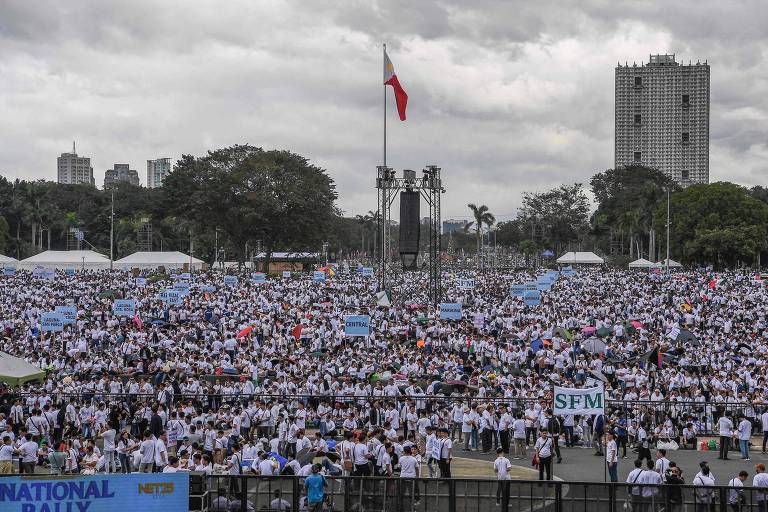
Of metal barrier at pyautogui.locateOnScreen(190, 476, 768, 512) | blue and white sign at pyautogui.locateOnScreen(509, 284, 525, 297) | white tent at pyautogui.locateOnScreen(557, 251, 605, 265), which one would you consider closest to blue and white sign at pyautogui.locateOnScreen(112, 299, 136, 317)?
blue and white sign at pyautogui.locateOnScreen(509, 284, 525, 297)

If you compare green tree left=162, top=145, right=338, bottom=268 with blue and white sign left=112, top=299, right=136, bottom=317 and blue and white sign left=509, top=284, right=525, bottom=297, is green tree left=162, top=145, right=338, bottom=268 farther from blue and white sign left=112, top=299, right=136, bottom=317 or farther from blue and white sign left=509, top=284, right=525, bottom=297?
blue and white sign left=112, top=299, right=136, bottom=317

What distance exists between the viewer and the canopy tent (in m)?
21.9

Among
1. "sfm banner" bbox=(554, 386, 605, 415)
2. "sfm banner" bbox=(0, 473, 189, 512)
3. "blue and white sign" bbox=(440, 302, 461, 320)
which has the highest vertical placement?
"blue and white sign" bbox=(440, 302, 461, 320)

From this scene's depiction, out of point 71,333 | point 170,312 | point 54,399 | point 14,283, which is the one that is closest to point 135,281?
point 14,283

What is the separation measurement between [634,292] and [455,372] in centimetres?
2001

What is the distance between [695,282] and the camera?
4734 cm

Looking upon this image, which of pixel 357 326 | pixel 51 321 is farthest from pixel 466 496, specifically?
pixel 51 321

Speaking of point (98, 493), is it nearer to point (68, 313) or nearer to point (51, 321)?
point (51, 321)

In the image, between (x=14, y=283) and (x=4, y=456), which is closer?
(x=4, y=456)

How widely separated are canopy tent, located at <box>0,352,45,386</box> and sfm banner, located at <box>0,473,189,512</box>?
11306 mm

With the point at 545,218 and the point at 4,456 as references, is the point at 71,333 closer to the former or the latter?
the point at 4,456

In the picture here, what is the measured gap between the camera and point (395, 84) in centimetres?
4444

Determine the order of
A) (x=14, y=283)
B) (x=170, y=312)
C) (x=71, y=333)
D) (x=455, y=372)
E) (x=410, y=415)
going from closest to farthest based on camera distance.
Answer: (x=410, y=415) < (x=455, y=372) < (x=71, y=333) < (x=170, y=312) < (x=14, y=283)

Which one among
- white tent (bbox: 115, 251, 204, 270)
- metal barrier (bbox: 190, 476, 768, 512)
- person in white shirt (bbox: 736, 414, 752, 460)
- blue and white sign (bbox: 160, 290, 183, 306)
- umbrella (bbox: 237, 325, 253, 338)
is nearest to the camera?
metal barrier (bbox: 190, 476, 768, 512)
